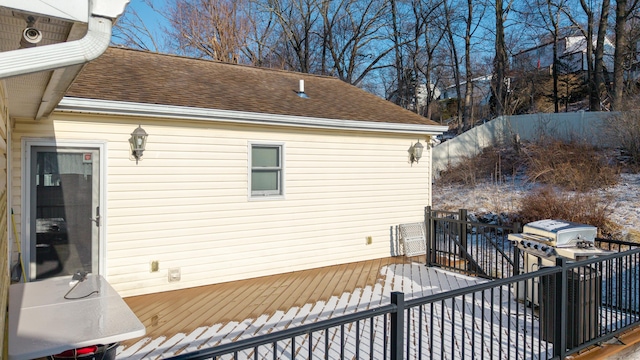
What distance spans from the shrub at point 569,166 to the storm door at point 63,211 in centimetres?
1100

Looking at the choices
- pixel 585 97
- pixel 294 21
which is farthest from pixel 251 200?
pixel 585 97

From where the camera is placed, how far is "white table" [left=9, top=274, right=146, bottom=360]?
2.60 m

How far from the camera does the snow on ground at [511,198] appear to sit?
29.9ft

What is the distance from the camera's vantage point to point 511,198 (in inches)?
454

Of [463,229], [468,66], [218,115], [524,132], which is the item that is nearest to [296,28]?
[468,66]

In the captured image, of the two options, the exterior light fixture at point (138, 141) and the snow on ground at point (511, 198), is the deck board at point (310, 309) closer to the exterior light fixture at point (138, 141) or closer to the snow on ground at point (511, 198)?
the exterior light fixture at point (138, 141)

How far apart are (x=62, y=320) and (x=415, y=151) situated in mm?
6888

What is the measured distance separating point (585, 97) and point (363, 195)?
20.7m

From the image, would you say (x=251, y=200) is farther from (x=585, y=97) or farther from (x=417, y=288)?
(x=585, y=97)

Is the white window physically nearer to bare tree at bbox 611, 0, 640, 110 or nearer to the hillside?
the hillside

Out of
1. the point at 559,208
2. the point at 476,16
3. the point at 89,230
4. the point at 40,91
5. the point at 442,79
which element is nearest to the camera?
the point at 40,91

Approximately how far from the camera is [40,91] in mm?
3576

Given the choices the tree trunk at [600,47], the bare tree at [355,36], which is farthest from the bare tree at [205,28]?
the tree trunk at [600,47]

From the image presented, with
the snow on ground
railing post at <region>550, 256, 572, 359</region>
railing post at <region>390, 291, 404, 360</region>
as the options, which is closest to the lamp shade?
the snow on ground
